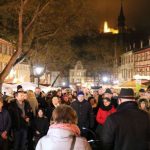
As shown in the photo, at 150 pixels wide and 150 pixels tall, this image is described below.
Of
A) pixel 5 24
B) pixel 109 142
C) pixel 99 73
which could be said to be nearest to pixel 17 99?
pixel 109 142

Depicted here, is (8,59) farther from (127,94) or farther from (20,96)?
(127,94)

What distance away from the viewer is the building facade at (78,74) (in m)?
140

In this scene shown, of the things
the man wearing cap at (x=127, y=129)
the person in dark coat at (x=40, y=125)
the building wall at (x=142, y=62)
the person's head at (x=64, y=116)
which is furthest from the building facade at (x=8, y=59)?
the person's head at (x=64, y=116)

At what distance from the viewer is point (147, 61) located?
295 feet

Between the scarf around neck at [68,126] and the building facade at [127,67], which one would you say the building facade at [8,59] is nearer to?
the building facade at [127,67]

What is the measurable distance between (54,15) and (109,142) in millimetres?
20286

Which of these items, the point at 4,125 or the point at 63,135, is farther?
the point at 4,125

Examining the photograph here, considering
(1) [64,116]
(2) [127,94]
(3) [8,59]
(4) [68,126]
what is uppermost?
(3) [8,59]

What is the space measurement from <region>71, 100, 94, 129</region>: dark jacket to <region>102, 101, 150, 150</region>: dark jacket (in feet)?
21.2

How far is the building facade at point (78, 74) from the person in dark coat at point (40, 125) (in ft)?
410

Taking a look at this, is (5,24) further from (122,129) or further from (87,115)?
(122,129)

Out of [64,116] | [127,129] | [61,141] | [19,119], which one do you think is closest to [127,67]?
[19,119]

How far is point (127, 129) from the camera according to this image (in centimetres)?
589

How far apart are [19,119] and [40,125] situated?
1376 millimetres
